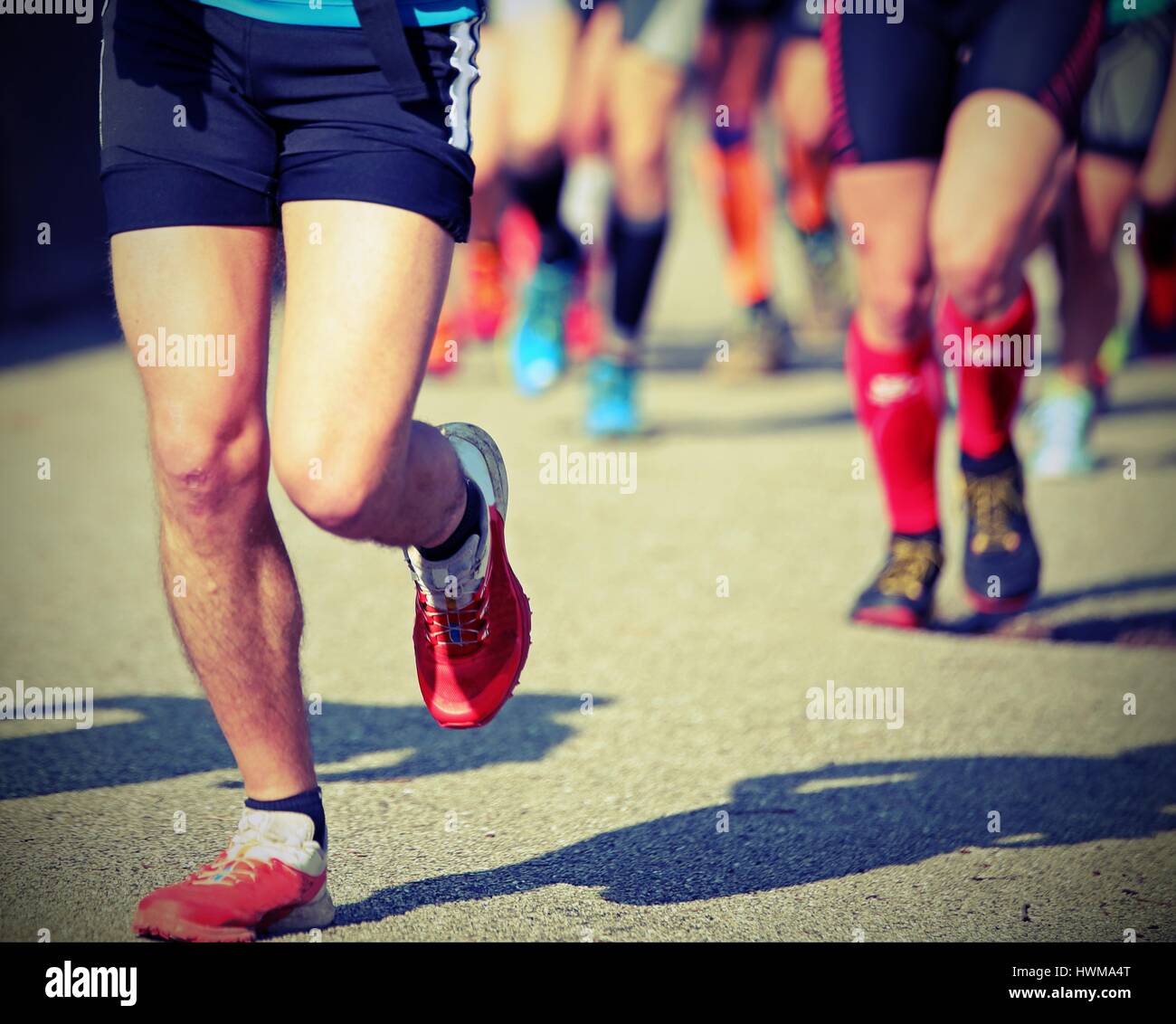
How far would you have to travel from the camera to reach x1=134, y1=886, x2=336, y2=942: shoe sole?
239 cm

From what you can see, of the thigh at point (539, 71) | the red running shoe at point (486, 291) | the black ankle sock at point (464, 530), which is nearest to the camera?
the black ankle sock at point (464, 530)

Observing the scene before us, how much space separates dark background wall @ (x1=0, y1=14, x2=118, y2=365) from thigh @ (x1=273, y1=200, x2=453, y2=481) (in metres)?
7.10

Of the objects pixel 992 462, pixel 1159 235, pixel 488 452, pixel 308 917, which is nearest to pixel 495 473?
pixel 488 452

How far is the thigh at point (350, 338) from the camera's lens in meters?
2.30

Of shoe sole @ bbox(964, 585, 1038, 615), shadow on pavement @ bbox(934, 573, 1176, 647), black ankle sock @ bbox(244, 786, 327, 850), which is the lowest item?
black ankle sock @ bbox(244, 786, 327, 850)

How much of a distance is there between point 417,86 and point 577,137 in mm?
5421

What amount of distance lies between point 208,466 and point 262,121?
0.49m

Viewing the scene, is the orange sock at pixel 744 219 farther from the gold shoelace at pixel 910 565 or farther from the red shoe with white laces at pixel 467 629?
the red shoe with white laces at pixel 467 629

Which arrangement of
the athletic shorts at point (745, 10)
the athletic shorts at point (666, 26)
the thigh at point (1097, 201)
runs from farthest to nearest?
1. the athletic shorts at point (745, 10)
2. the athletic shorts at point (666, 26)
3. the thigh at point (1097, 201)

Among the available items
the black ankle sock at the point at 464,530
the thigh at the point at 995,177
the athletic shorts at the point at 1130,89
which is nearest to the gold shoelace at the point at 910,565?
the thigh at the point at 995,177

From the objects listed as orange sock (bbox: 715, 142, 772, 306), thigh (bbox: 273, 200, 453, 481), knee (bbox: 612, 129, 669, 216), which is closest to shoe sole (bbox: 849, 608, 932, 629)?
thigh (bbox: 273, 200, 453, 481)

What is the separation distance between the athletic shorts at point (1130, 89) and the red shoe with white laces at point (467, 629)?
9.80 ft

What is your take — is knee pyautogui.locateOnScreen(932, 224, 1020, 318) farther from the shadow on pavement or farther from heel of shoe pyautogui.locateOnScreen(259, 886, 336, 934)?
heel of shoe pyautogui.locateOnScreen(259, 886, 336, 934)

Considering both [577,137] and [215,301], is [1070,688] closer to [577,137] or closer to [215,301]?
[215,301]
